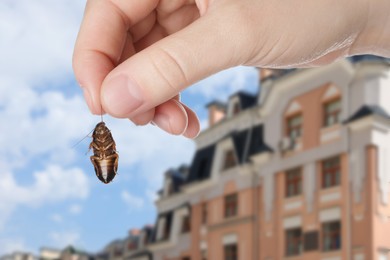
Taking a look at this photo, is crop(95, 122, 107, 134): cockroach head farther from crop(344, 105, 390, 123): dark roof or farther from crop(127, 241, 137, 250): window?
crop(127, 241, 137, 250): window

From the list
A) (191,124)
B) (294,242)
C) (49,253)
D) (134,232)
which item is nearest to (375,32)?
(191,124)

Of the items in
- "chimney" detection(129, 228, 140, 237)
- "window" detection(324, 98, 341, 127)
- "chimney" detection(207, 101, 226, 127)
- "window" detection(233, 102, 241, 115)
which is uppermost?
"chimney" detection(207, 101, 226, 127)

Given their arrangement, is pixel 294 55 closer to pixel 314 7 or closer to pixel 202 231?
pixel 314 7

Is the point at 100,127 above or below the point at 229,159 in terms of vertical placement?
below

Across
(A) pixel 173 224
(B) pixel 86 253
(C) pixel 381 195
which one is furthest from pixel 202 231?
(B) pixel 86 253

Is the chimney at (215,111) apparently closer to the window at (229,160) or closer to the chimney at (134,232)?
the window at (229,160)

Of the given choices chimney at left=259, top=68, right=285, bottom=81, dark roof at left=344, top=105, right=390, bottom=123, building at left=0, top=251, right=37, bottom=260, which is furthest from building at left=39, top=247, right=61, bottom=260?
dark roof at left=344, top=105, right=390, bottom=123

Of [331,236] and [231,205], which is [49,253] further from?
[331,236]
